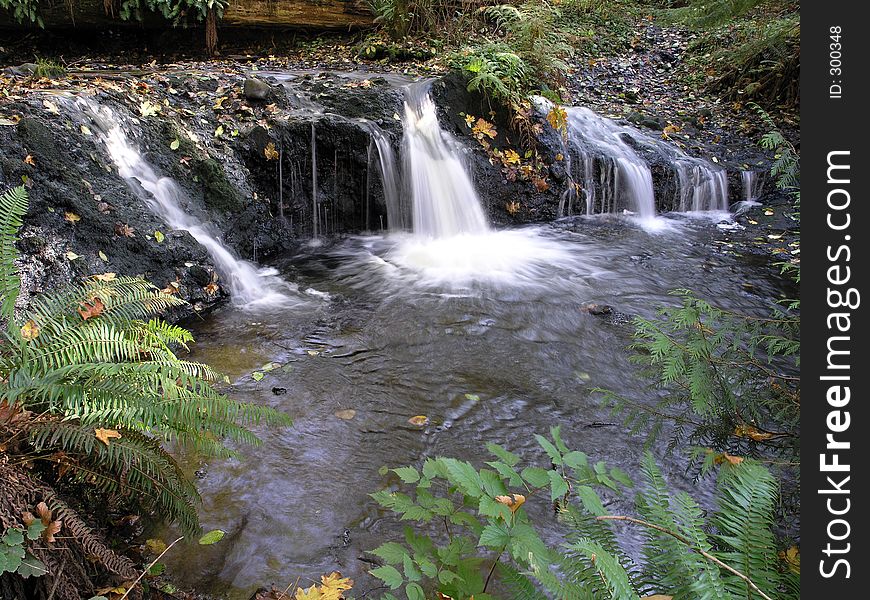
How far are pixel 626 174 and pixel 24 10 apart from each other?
1115 cm

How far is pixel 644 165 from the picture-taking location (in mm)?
9734

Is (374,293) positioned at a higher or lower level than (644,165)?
lower

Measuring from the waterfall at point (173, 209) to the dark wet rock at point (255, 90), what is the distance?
5.90 ft

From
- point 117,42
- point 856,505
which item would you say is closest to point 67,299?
point 856,505

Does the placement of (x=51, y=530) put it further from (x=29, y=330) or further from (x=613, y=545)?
(x=613, y=545)

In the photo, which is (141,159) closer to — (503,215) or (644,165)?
(503,215)

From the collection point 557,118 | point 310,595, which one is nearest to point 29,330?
point 310,595

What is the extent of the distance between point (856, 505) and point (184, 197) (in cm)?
672

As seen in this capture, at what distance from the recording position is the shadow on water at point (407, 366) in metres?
3.14

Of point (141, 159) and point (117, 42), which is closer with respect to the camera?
point (141, 159)

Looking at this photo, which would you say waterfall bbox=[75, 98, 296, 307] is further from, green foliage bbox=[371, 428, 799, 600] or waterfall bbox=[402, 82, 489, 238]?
green foliage bbox=[371, 428, 799, 600]

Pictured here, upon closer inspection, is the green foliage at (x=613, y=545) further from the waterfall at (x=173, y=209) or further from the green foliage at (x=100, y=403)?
the waterfall at (x=173, y=209)

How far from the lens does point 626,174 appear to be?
31.5 feet

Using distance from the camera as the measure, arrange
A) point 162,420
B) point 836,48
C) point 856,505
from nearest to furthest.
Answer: point 856,505 → point 836,48 → point 162,420
